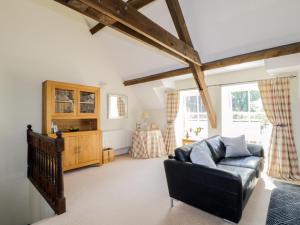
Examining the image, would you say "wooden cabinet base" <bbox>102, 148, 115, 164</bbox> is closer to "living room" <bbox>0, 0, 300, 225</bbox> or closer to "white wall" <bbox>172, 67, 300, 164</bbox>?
"living room" <bbox>0, 0, 300, 225</bbox>

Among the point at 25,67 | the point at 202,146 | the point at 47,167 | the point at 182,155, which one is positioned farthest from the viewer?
the point at 25,67

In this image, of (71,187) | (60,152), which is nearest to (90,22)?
(60,152)

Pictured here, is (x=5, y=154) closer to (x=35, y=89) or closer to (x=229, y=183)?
(x=35, y=89)

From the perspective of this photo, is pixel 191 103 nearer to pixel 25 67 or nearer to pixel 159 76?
pixel 159 76

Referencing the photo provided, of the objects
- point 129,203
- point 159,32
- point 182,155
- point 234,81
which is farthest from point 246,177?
point 234,81

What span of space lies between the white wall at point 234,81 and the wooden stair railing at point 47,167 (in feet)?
11.9

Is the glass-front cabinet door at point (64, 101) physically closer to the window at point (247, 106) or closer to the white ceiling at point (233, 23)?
the white ceiling at point (233, 23)

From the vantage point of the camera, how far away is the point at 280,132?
3357 mm

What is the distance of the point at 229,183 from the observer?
183cm

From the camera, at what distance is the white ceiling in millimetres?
2510

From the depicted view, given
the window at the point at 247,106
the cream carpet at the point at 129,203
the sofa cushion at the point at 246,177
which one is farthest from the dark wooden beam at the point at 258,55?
the cream carpet at the point at 129,203

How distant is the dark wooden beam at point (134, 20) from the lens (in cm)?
170

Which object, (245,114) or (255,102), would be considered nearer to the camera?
(255,102)

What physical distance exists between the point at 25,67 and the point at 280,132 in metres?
5.18
